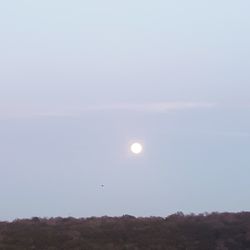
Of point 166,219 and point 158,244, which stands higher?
point 166,219

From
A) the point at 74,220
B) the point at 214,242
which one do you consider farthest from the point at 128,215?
the point at 214,242

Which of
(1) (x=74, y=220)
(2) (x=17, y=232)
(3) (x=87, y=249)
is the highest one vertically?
(1) (x=74, y=220)

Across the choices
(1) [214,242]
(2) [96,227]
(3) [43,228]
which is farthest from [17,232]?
(1) [214,242]

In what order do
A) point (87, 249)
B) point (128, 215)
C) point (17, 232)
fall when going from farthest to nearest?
point (128, 215) → point (17, 232) → point (87, 249)

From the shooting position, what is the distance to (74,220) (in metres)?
39.8

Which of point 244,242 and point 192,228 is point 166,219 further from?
point 244,242

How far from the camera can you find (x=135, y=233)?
3481 centimetres

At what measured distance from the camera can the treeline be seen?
106ft

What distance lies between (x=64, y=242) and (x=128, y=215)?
28.2 ft

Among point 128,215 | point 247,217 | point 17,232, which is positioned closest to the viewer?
point 17,232

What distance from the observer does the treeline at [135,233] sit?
32.4 m

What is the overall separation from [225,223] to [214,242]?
3.48 m

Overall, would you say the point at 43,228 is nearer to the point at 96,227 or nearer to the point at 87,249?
the point at 96,227

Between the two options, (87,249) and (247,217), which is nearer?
(87,249)
